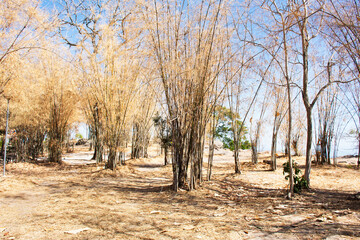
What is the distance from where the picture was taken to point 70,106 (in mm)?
8930

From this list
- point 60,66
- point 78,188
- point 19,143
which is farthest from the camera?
point 19,143

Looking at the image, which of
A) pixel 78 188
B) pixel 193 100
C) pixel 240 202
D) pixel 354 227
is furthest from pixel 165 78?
pixel 354 227

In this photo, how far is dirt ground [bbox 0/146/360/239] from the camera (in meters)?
2.25

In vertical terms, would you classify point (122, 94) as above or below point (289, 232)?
above

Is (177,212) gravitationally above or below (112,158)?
below

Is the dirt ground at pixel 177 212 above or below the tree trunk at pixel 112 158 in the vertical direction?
below

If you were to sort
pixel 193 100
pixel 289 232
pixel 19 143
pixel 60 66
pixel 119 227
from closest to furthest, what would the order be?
pixel 289 232
pixel 119 227
pixel 193 100
pixel 60 66
pixel 19 143

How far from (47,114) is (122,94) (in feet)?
12.4

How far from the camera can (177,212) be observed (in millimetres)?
3037

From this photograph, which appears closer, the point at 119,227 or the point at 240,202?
the point at 119,227

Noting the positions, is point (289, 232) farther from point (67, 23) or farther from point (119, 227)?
point (67, 23)

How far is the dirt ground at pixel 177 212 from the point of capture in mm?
2252

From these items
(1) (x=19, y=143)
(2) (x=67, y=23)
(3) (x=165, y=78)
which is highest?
(2) (x=67, y=23)

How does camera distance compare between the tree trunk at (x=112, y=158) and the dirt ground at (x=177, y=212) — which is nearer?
the dirt ground at (x=177, y=212)
